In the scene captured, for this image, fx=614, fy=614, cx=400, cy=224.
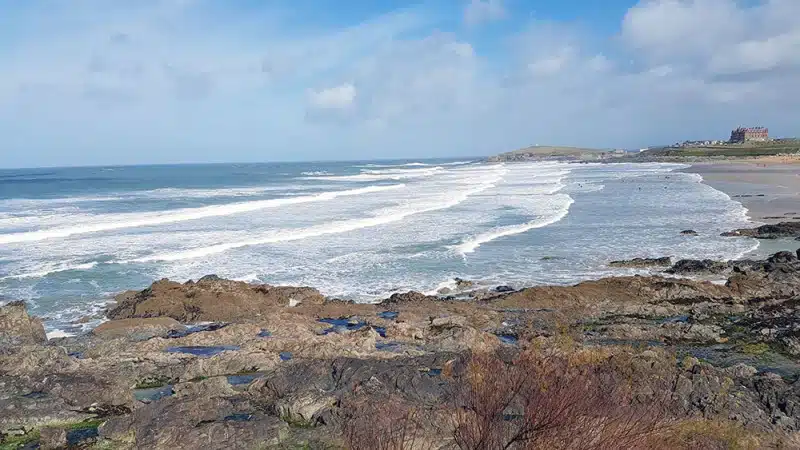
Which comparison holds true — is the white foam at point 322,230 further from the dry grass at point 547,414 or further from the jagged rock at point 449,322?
the dry grass at point 547,414

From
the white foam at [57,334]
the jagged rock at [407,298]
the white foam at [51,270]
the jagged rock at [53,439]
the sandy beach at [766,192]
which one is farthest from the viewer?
the sandy beach at [766,192]

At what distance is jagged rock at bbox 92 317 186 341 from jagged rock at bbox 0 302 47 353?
4.17 ft

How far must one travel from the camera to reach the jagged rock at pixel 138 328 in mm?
15164

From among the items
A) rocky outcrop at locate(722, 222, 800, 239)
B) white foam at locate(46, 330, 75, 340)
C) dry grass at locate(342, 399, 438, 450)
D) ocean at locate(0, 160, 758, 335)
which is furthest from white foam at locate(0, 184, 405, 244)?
rocky outcrop at locate(722, 222, 800, 239)

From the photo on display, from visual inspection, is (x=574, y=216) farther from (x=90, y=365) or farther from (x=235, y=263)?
(x=90, y=365)

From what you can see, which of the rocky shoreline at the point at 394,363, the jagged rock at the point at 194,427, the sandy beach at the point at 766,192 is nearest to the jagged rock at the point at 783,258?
the rocky shoreline at the point at 394,363

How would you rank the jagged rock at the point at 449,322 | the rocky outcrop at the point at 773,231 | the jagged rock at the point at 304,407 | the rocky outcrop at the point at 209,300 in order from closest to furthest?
the jagged rock at the point at 304,407 → the jagged rock at the point at 449,322 → the rocky outcrop at the point at 209,300 → the rocky outcrop at the point at 773,231

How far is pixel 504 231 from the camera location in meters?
33.2

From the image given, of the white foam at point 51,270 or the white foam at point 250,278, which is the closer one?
the white foam at point 250,278

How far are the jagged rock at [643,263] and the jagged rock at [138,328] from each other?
A: 15791mm

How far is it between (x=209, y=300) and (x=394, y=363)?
353 inches

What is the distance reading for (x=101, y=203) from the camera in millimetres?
57438

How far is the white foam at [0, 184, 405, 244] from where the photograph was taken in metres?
35.0

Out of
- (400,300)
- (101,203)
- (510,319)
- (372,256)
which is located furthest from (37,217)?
(510,319)
